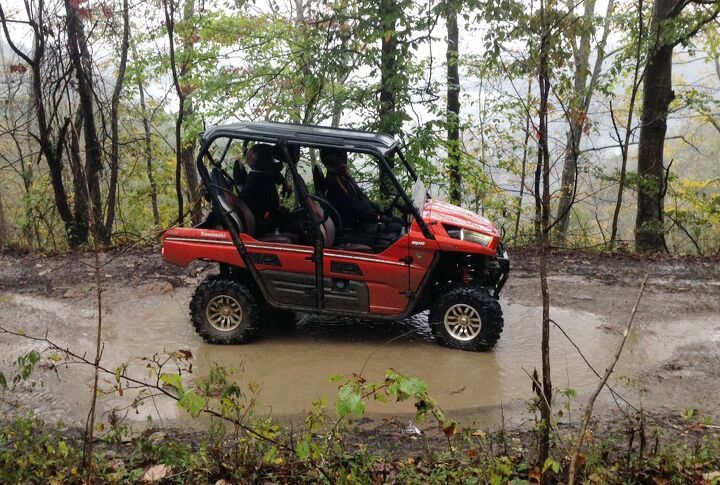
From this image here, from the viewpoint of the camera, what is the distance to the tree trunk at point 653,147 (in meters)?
10.2

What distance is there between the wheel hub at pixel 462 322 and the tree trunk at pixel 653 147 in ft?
19.6

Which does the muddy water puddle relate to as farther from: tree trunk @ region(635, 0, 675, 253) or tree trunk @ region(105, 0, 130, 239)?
tree trunk @ region(105, 0, 130, 239)

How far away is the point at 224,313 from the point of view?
19.5 ft

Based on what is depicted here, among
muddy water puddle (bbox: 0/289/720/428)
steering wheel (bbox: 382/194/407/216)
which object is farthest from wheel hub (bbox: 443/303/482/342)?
steering wheel (bbox: 382/194/407/216)

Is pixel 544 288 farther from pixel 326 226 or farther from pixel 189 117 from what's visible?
pixel 189 117

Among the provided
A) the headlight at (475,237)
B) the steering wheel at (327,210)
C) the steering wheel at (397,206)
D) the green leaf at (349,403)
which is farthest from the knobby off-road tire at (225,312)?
the green leaf at (349,403)

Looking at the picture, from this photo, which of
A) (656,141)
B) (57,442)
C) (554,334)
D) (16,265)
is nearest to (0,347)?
(57,442)

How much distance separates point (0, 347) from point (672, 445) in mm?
5889

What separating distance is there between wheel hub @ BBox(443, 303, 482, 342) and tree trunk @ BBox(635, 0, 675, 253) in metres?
5.97

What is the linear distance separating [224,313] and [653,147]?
8201 mm

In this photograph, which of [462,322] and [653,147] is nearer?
[462,322]

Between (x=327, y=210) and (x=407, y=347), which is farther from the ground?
(x=327, y=210)

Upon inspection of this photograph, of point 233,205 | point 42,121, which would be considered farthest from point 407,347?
point 42,121

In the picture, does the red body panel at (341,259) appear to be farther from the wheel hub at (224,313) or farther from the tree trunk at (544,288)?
the tree trunk at (544,288)
